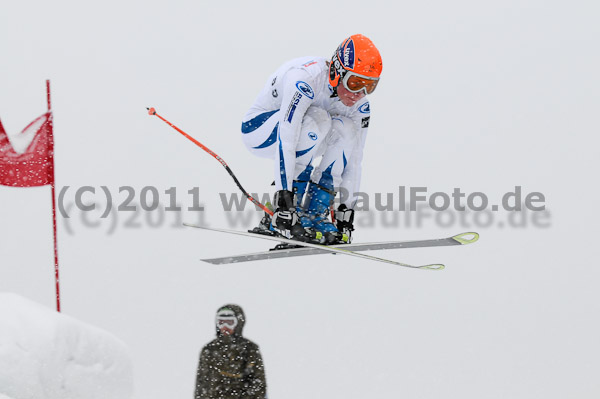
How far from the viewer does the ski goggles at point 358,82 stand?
261 inches

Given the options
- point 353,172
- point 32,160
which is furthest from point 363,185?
point 32,160

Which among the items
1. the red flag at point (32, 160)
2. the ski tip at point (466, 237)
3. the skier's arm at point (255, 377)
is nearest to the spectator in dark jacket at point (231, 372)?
the skier's arm at point (255, 377)

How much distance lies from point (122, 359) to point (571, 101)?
32.0ft

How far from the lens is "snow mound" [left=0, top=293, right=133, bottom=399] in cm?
515

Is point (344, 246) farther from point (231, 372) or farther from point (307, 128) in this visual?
point (231, 372)

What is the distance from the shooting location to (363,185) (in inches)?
444

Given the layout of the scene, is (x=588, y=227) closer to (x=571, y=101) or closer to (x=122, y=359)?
(x=571, y=101)

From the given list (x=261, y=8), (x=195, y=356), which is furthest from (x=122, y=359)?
(x=261, y=8)

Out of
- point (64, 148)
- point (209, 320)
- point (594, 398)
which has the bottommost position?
point (594, 398)

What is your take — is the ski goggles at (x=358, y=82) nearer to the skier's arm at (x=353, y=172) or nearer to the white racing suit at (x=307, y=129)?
the white racing suit at (x=307, y=129)

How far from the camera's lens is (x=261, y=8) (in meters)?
14.2

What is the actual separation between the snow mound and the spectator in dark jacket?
1254 mm

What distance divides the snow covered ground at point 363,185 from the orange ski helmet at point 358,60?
2.83 meters

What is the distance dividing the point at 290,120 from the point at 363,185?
15.1 ft
